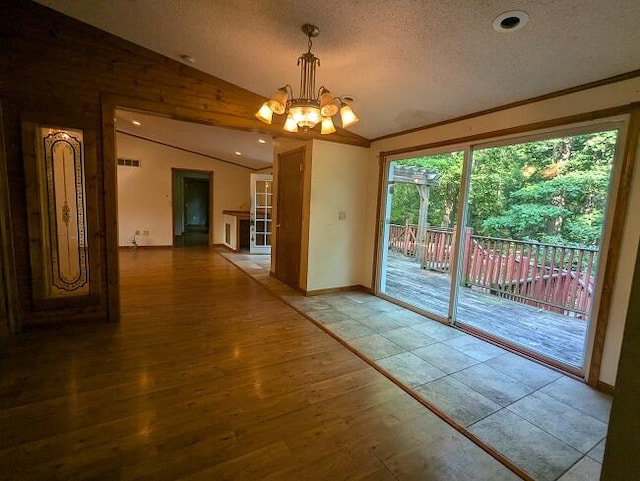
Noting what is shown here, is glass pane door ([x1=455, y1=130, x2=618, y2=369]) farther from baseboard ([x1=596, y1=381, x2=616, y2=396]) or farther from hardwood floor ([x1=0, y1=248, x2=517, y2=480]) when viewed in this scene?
hardwood floor ([x1=0, y1=248, x2=517, y2=480])

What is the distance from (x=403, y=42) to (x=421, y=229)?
4612mm

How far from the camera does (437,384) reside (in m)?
2.24

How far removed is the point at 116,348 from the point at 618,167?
423cm

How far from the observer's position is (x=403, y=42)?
7.50 feet

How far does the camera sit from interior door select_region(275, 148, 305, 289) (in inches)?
177

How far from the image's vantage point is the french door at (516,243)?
3.25 meters

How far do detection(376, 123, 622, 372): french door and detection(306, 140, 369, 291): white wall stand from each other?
1.47 feet

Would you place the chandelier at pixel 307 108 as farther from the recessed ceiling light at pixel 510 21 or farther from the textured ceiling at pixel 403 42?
the recessed ceiling light at pixel 510 21

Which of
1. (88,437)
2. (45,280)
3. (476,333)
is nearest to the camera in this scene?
(88,437)

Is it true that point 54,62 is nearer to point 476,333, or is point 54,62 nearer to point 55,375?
point 55,375

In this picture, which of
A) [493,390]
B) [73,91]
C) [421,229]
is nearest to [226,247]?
[421,229]

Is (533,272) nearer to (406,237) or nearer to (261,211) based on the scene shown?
(406,237)

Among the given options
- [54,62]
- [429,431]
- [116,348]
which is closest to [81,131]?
[54,62]

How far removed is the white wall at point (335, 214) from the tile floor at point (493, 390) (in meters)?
0.92
